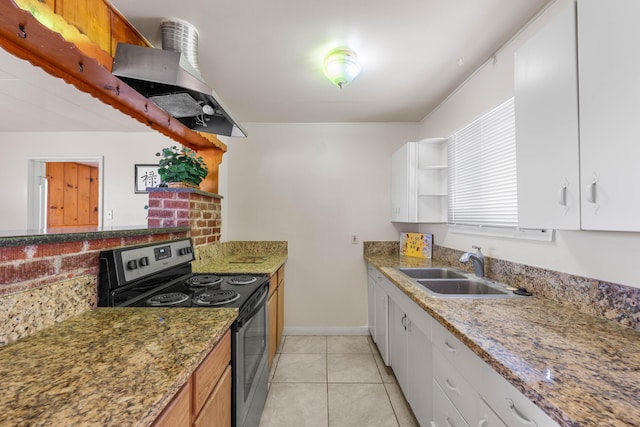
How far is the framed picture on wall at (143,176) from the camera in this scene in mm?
3225

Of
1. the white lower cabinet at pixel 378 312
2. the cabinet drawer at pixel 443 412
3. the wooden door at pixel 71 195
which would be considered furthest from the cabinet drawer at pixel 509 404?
the wooden door at pixel 71 195

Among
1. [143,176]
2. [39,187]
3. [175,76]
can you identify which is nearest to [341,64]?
[175,76]

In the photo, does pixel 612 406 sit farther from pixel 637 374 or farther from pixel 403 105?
pixel 403 105

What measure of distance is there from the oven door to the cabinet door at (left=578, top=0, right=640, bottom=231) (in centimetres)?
142

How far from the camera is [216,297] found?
4.25 ft

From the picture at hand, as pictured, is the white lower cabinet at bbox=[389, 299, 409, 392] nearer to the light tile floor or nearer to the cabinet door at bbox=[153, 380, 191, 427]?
the light tile floor

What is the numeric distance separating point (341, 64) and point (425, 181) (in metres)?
1.35

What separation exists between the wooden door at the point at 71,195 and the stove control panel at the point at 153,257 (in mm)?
3088

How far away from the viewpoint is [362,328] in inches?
115

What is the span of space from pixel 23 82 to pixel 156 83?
5.40ft

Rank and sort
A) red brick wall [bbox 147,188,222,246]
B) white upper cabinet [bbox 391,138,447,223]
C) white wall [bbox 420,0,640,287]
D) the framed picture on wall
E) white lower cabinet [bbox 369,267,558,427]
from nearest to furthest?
white lower cabinet [bbox 369,267,558,427] → white wall [bbox 420,0,640,287] → red brick wall [bbox 147,188,222,246] → white upper cabinet [bbox 391,138,447,223] → the framed picture on wall

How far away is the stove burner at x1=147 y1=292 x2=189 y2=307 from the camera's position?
122 cm

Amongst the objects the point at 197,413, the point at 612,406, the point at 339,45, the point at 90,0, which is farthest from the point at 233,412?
the point at 339,45

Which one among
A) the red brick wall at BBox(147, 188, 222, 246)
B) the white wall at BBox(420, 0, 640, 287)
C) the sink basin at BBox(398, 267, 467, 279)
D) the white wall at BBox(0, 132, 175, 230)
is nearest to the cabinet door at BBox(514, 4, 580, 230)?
the white wall at BBox(420, 0, 640, 287)
